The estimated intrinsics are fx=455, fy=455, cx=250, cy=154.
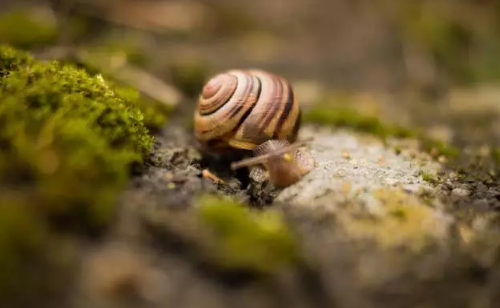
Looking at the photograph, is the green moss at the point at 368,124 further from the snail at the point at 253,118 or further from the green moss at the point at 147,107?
the green moss at the point at 147,107

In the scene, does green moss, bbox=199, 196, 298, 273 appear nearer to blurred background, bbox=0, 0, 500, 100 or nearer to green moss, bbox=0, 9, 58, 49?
blurred background, bbox=0, 0, 500, 100

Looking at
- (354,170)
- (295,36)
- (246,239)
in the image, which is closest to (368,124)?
(354,170)

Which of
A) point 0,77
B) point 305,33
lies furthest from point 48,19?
point 305,33

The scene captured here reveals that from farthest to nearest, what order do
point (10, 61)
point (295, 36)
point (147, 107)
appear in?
point (295, 36)
point (147, 107)
point (10, 61)

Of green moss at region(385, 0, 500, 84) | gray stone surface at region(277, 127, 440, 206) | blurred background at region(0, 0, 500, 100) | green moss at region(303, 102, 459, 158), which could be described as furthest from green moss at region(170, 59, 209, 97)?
green moss at region(385, 0, 500, 84)

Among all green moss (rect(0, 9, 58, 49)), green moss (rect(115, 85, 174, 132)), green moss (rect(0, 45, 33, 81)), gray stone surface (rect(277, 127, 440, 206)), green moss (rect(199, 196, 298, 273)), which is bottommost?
green moss (rect(199, 196, 298, 273))

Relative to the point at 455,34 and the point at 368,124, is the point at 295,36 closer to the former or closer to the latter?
the point at 455,34

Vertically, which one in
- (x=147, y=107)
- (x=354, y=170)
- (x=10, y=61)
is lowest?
(x=354, y=170)
